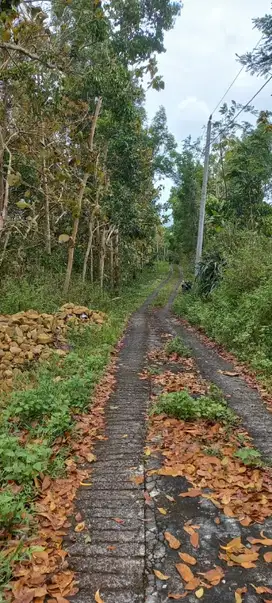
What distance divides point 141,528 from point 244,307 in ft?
23.8

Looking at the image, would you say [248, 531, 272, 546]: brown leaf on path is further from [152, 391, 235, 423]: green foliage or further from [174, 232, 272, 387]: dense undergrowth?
[174, 232, 272, 387]: dense undergrowth

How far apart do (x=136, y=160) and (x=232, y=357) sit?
10.3 metres

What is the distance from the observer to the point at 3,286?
1052 cm

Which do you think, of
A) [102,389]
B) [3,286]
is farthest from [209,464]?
[3,286]

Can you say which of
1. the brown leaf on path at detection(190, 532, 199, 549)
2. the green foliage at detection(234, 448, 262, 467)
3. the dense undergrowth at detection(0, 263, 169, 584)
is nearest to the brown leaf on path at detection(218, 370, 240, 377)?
the dense undergrowth at detection(0, 263, 169, 584)

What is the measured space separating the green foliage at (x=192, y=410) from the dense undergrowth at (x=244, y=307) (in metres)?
1.90

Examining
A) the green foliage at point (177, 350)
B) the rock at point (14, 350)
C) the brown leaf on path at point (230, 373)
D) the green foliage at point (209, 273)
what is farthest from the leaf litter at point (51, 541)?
the green foliage at point (209, 273)

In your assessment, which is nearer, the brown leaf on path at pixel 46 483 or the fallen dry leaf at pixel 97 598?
the fallen dry leaf at pixel 97 598

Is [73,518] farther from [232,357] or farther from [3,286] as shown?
[3,286]

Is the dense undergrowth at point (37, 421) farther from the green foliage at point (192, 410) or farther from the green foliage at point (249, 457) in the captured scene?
the green foliage at point (249, 457)

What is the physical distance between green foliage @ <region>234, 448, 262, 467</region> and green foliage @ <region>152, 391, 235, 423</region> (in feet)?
2.49

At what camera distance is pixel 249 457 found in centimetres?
370

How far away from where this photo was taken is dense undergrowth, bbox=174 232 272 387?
769cm

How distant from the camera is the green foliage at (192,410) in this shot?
4.53m
